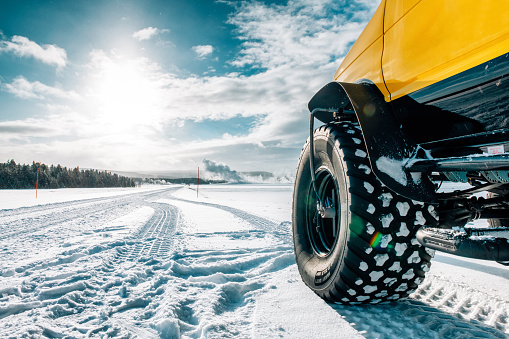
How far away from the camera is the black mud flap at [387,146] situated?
161 centimetres

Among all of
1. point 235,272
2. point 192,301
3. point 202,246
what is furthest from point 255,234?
point 192,301

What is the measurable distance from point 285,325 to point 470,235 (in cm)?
119

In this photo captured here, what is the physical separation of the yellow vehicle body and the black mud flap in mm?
129

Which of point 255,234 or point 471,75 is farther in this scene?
point 255,234

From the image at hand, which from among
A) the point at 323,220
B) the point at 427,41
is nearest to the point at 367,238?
the point at 323,220

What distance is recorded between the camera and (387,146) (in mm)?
1713

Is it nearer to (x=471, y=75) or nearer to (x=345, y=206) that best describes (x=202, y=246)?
(x=345, y=206)

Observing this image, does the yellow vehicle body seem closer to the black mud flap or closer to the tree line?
A: the black mud flap

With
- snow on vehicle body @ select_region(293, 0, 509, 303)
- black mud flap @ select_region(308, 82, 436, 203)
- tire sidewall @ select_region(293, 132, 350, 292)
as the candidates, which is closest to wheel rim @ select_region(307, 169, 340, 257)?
tire sidewall @ select_region(293, 132, 350, 292)

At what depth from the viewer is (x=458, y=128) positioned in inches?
62.0

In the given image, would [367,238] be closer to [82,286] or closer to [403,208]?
[403,208]

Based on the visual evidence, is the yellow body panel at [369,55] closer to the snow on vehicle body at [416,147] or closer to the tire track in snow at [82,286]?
the snow on vehicle body at [416,147]

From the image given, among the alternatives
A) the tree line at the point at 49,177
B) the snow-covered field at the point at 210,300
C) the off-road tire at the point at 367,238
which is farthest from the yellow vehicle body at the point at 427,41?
the tree line at the point at 49,177

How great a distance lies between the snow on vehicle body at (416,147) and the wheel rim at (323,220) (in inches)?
12.3
